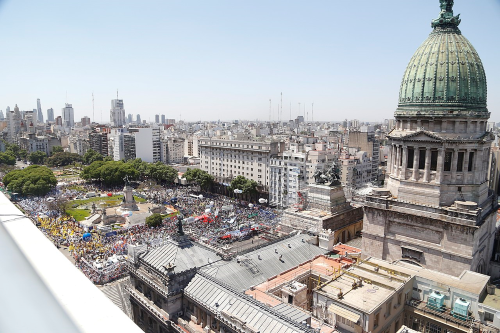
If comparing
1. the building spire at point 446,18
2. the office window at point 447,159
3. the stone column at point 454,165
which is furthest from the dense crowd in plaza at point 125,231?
the building spire at point 446,18

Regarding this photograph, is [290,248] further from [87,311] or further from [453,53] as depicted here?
[87,311]

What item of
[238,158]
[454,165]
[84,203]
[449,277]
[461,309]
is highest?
[454,165]

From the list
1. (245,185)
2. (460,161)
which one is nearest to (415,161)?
(460,161)

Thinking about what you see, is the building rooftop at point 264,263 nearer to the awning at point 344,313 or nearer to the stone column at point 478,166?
the awning at point 344,313

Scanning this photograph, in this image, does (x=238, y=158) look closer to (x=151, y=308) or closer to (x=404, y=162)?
(x=404, y=162)

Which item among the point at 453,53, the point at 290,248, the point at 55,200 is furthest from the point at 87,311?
the point at 55,200

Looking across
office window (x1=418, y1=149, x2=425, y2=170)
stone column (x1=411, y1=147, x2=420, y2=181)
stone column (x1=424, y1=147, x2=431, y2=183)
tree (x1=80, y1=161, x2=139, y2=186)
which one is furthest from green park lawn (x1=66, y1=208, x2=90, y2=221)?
stone column (x1=424, y1=147, x2=431, y2=183)
